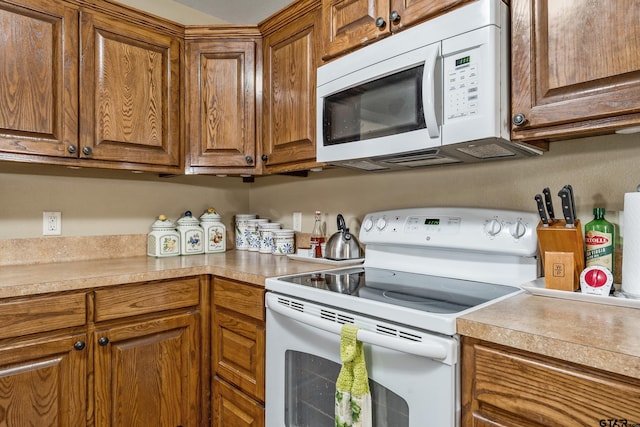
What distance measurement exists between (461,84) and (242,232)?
1549 mm

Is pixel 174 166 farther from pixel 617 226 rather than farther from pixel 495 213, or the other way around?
pixel 617 226

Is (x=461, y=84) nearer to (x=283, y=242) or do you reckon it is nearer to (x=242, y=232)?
(x=283, y=242)

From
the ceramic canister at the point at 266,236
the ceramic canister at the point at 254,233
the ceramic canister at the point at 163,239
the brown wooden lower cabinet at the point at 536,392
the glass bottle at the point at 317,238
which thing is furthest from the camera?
the ceramic canister at the point at 254,233

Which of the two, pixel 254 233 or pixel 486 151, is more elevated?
pixel 486 151

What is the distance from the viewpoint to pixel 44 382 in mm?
1286

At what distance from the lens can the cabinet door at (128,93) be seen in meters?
1.63

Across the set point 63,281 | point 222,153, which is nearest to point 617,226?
point 222,153

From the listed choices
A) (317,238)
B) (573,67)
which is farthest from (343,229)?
(573,67)

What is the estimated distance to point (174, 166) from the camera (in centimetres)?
190

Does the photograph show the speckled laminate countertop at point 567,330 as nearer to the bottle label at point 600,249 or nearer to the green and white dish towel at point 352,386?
the bottle label at point 600,249

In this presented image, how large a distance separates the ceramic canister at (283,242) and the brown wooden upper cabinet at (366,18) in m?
0.93

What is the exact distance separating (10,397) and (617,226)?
1957 millimetres

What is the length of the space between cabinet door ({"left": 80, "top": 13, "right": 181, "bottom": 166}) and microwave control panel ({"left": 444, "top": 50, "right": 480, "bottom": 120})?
4.37 feet

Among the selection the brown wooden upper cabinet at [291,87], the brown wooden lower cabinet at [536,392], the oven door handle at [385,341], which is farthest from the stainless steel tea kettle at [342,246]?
the brown wooden lower cabinet at [536,392]
